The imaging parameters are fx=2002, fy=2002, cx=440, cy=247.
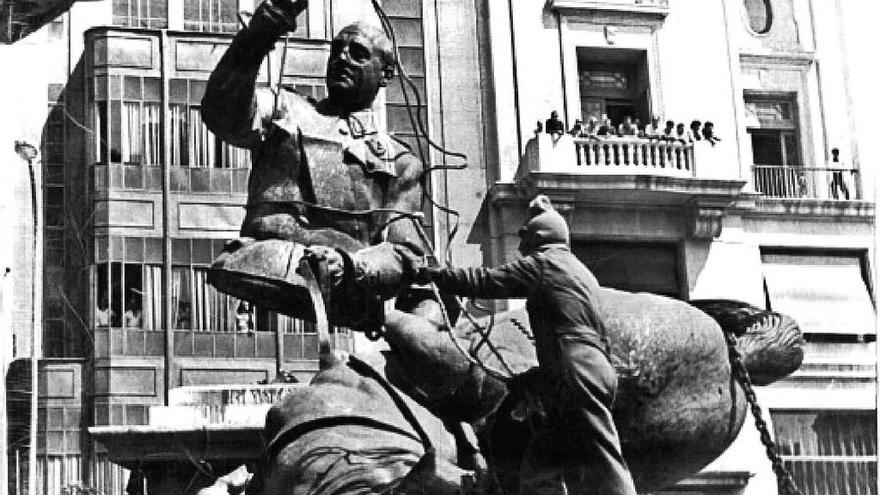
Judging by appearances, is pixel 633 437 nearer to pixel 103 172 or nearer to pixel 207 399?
pixel 207 399

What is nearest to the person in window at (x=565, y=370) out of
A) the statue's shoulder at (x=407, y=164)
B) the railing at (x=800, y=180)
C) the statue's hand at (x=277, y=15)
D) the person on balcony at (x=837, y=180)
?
the statue's hand at (x=277, y=15)

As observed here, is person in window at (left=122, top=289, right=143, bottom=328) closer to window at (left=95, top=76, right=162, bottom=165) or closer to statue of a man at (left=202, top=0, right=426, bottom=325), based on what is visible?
window at (left=95, top=76, right=162, bottom=165)

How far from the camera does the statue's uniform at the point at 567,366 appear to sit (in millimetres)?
6789

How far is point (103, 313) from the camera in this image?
116 feet

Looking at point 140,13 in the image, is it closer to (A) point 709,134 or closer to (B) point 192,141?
(B) point 192,141

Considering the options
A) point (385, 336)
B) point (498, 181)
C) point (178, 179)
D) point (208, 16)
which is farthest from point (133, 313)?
point (385, 336)

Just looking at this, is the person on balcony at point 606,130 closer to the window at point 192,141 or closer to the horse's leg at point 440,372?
the window at point 192,141

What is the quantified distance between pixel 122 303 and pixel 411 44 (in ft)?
28.0

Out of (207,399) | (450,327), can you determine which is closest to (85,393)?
(207,399)

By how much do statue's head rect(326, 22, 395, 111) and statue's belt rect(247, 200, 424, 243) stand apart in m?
0.59

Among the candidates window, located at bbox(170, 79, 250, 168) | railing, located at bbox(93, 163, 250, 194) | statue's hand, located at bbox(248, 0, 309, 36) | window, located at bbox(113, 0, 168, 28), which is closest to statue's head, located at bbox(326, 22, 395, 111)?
statue's hand, located at bbox(248, 0, 309, 36)

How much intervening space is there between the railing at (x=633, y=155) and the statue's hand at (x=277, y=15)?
29.9 metres

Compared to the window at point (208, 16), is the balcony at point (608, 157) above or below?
below

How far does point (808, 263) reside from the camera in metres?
40.8
